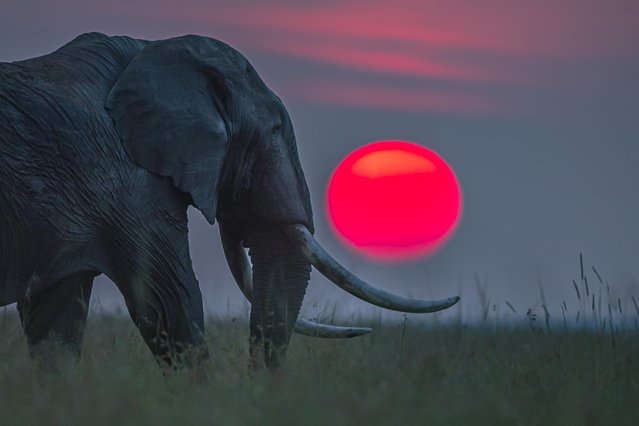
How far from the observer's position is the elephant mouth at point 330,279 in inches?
342

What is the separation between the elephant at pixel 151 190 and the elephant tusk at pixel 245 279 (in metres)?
0.03

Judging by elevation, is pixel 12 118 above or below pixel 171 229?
above

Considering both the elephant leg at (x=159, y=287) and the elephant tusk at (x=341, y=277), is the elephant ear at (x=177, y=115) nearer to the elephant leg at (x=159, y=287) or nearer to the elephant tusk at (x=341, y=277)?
the elephant leg at (x=159, y=287)

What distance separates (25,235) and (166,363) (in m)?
1.20

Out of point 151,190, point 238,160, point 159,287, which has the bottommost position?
point 159,287

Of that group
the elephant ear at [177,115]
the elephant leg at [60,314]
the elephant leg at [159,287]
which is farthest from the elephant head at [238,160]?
the elephant leg at [60,314]

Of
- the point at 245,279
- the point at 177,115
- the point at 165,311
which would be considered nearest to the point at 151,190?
the point at 177,115

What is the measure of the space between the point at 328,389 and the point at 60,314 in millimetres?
2849

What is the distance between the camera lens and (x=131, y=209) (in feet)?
26.7

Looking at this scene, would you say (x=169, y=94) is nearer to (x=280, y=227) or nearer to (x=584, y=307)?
(x=280, y=227)

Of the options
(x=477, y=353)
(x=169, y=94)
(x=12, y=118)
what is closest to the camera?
(x=12, y=118)

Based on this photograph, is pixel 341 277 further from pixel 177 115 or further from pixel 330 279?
pixel 177 115

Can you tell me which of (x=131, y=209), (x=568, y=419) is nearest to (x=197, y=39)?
(x=131, y=209)

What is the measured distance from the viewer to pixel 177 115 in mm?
8469
